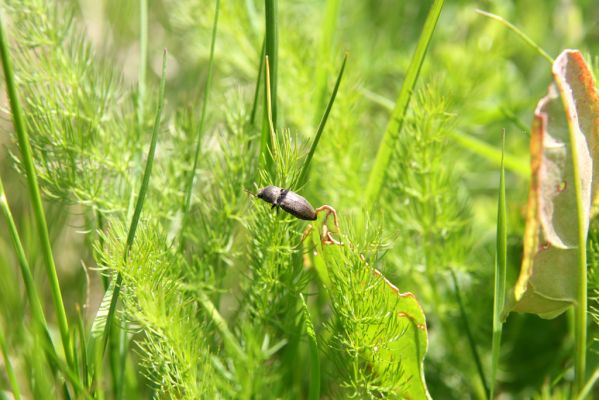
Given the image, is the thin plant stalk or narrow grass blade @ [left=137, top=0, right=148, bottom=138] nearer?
the thin plant stalk

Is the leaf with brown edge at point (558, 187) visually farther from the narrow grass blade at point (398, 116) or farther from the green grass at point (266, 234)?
the narrow grass blade at point (398, 116)

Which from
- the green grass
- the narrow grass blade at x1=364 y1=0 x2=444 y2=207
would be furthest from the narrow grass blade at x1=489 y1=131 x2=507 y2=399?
the narrow grass blade at x1=364 y1=0 x2=444 y2=207

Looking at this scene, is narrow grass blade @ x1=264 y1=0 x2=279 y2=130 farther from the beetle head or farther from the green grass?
the beetle head

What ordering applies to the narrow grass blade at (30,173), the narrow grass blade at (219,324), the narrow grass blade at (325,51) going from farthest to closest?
the narrow grass blade at (325,51) → the narrow grass blade at (219,324) → the narrow grass blade at (30,173)

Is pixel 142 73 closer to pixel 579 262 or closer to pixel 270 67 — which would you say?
pixel 270 67

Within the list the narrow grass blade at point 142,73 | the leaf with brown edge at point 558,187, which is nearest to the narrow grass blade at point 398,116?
the leaf with brown edge at point 558,187

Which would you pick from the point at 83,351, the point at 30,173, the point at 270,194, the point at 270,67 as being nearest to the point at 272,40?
the point at 270,67

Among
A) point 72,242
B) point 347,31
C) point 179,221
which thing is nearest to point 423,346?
point 179,221
